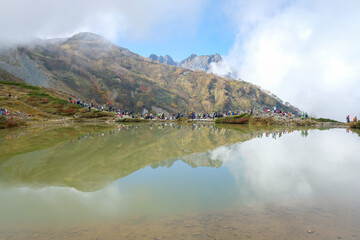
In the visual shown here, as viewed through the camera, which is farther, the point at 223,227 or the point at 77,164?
the point at 77,164

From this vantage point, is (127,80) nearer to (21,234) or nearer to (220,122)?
(220,122)

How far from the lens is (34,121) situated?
119ft

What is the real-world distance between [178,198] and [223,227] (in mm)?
1925

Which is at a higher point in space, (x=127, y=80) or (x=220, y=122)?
(x=127, y=80)

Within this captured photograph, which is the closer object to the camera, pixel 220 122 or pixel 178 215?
pixel 178 215

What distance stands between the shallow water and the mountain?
8104cm

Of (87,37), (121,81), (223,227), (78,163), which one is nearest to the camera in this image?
(223,227)

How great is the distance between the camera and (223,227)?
502 centimetres

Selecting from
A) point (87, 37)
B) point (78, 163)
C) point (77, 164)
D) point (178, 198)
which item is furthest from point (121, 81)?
point (178, 198)

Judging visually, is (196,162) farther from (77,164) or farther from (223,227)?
(223,227)

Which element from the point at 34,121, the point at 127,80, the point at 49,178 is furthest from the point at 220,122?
the point at 127,80

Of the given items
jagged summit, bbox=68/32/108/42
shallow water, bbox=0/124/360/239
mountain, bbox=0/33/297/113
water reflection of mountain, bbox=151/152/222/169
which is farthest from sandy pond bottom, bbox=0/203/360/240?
jagged summit, bbox=68/32/108/42

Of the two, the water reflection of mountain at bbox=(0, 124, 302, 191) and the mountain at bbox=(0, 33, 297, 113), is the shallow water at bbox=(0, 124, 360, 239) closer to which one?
the water reflection of mountain at bbox=(0, 124, 302, 191)

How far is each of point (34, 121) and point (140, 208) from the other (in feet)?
126
